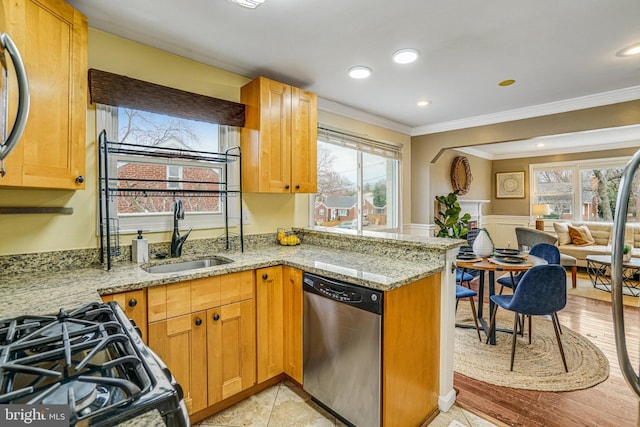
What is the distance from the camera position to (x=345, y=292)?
178 centimetres

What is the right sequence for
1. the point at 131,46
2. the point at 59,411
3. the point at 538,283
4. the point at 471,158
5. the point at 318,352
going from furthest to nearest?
the point at 471,158 < the point at 538,283 < the point at 131,46 < the point at 318,352 < the point at 59,411

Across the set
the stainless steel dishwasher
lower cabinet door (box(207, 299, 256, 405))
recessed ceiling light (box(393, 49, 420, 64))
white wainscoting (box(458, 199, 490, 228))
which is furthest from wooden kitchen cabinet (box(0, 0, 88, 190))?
white wainscoting (box(458, 199, 490, 228))

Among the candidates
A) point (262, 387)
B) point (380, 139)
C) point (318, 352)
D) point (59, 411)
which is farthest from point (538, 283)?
point (59, 411)

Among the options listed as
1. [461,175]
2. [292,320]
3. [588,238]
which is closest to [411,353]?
[292,320]

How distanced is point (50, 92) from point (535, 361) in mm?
3767

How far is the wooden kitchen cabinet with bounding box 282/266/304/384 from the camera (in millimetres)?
2119

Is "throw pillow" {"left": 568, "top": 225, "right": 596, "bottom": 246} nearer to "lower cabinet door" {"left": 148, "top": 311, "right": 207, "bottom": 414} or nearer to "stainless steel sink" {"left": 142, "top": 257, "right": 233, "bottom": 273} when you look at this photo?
"stainless steel sink" {"left": 142, "top": 257, "right": 233, "bottom": 273}

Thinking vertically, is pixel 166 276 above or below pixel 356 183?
below

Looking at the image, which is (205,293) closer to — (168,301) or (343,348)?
(168,301)

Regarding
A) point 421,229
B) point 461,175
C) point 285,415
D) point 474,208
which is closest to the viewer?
point 285,415

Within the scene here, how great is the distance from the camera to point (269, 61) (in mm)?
2547

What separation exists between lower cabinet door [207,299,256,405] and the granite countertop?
275 millimetres

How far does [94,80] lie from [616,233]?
2.61 metres

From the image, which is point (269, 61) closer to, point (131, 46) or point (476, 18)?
point (131, 46)
